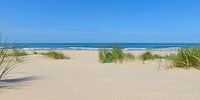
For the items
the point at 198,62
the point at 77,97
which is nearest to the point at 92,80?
the point at 77,97

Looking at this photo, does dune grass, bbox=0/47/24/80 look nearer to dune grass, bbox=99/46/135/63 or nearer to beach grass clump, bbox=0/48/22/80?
beach grass clump, bbox=0/48/22/80

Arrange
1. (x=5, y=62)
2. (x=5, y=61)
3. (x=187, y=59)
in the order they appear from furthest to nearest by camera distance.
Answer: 1. (x=187, y=59)
2. (x=5, y=62)
3. (x=5, y=61)

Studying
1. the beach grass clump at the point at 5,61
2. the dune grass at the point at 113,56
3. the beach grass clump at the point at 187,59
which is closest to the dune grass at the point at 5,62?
the beach grass clump at the point at 5,61

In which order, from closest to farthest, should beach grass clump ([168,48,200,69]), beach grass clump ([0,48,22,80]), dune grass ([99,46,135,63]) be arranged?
beach grass clump ([0,48,22,80]), beach grass clump ([168,48,200,69]), dune grass ([99,46,135,63])

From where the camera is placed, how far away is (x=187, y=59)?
7457mm

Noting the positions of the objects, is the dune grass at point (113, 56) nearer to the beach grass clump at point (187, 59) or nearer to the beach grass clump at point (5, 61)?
the beach grass clump at point (187, 59)

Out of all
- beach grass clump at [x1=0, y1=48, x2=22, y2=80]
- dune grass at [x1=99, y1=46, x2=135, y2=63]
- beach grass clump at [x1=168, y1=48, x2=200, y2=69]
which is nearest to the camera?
beach grass clump at [x1=0, y1=48, x2=22, y2=80]

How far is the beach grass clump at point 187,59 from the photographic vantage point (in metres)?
7.41

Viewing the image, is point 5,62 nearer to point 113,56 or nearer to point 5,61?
point 5,61

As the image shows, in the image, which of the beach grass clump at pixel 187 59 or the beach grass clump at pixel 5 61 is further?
the beach grass clump at pixel 187 59

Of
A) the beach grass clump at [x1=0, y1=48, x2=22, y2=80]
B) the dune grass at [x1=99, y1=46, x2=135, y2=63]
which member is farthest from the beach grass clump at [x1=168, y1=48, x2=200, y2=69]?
the beach grass clump at [x1=0, y1=48, x2=22, y2=80]

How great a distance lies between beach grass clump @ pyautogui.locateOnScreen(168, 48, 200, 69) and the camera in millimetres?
7410

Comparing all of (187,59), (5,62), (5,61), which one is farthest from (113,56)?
(5,61)

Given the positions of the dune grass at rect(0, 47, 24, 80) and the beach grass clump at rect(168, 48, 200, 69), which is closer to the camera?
the dune grass at rect(0, 47, 24, 80)
